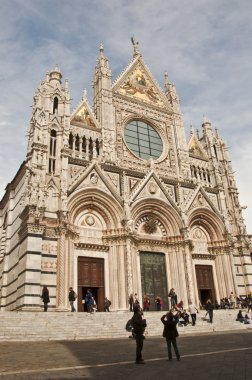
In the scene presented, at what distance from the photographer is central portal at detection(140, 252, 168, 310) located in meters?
21.7

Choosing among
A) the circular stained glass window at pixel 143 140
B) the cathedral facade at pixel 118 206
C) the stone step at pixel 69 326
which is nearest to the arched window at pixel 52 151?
the cathedral facade at pixel 118 206

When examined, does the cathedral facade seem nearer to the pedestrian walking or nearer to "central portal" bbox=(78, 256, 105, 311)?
"central portal" bbox=(78, 256, 105, 311)

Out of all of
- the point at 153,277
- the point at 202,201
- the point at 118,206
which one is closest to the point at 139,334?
the point at 118,206

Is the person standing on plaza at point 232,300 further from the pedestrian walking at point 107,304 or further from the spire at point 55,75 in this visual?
the spire at point 55,75

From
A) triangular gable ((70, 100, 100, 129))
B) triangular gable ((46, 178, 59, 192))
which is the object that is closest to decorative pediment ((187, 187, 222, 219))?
triangular gable ((70, 100, 100, 129))

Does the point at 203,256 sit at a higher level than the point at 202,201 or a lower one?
lower

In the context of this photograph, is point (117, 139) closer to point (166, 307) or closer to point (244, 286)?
point (166, 307)

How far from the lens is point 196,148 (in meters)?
30.1

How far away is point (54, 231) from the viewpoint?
61.8ft

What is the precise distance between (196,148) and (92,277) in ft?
50.6

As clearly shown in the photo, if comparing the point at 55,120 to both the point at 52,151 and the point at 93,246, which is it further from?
the point at 93,246

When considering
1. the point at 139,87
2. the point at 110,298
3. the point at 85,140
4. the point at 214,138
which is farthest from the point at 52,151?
the point at 214,138

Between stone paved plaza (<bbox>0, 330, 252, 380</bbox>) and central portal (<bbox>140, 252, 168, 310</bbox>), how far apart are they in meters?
11.1

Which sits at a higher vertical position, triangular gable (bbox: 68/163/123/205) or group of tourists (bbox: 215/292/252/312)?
triangular gable (bbox: 68/163/123/205)
